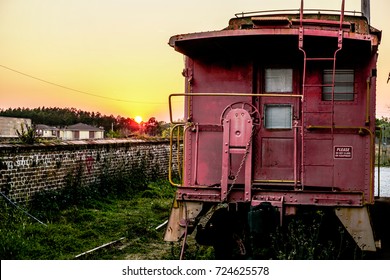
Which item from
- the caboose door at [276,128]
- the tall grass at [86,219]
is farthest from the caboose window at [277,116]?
the tall grass at [86,219]

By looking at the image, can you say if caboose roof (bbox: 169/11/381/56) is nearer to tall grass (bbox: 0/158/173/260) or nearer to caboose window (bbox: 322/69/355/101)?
caboose window (bbox: 322/69/355/101)

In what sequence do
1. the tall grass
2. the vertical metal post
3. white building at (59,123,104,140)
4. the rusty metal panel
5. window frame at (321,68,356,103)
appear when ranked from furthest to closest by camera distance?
white building at (59,123,104,140) → the vertical metal post → the tall grass → window frame at (321,68,356,103) → the rusty metal panel

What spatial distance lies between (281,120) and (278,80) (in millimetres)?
503

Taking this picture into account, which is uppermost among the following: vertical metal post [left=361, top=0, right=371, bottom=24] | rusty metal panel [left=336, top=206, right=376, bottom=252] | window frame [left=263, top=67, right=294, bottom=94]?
vertical metal post [left=361, top=0, right=371, bottom=24]

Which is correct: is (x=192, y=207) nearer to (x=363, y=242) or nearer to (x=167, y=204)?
(x=363, y=242)

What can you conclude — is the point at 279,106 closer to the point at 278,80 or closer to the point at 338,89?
the point at 278,80

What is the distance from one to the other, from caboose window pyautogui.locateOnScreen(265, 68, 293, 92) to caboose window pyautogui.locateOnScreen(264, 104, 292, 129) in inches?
8.5

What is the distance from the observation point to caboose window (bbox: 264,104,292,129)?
6926 mm

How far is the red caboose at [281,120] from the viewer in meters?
6.16

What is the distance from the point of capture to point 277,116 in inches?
274

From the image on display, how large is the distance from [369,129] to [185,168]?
7.64ft

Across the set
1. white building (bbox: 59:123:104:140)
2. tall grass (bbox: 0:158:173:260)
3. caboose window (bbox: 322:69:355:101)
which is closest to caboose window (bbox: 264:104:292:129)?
caboose window (bbox: 322:69:355:101)

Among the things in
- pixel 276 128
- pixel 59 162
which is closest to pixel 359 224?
pixel 276 128

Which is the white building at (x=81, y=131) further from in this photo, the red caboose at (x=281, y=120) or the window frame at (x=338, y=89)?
the window frame at (x=338, y=89)
